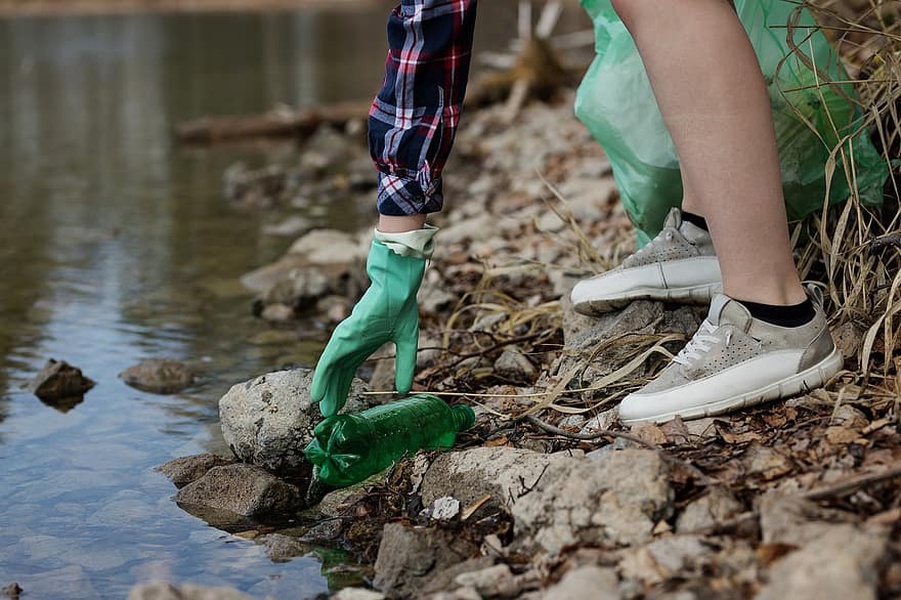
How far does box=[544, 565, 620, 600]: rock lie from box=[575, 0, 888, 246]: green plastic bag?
135 centimetres

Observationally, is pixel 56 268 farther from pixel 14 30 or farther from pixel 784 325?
pixel 14 30

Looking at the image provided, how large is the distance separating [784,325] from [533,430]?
1.87ft

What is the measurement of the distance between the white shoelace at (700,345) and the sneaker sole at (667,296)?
0.35m

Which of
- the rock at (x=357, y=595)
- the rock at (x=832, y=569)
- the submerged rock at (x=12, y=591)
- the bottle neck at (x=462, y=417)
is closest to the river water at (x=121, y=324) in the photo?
the submerged rock at (x=12, y=591)

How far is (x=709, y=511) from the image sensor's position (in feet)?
5.94

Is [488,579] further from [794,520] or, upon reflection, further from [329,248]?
[329,248]

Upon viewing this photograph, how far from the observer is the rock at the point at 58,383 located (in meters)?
3.22

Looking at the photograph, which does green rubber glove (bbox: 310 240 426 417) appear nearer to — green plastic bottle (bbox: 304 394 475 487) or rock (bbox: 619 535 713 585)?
green plastic bottle (bbox: 304 394 475 487)

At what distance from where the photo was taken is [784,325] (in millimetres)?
2146

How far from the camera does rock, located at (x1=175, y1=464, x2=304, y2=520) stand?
2346 millimetres

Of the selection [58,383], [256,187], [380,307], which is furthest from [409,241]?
[256,187]

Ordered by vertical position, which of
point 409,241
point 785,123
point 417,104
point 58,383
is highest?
point 417,104

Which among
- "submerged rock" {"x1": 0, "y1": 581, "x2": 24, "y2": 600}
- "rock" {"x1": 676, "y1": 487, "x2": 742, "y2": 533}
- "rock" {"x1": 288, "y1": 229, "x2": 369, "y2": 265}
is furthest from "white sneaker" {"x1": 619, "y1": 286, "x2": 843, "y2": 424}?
"rock" {"x1": 288, "y1": 229, "x2": 369, "y2": 265}

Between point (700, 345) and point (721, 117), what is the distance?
448 millimetres
